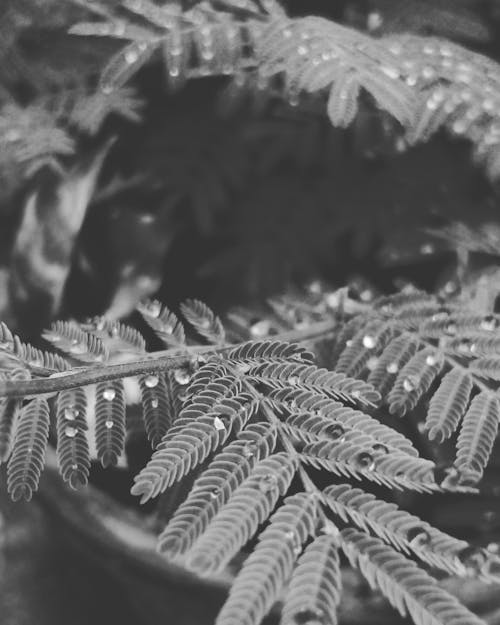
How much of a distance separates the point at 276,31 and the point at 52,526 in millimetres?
907

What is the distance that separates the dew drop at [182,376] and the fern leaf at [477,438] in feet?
0.98

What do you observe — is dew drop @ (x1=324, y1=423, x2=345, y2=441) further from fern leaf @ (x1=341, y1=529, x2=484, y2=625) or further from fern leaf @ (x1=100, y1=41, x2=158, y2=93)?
fern leaf @ (x1=100, y1=41, x2=158, y2=93)

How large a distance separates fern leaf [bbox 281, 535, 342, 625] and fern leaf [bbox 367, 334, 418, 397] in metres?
0.36

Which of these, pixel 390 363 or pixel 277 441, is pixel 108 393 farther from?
pixel 390 363

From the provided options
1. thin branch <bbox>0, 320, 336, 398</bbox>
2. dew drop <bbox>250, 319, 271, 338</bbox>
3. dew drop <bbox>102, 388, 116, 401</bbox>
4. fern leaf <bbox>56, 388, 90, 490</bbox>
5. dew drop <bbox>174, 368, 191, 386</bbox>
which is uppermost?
thin branch <bbox>0, 320, 336, 398</bbox>

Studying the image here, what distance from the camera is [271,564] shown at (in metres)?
0.50

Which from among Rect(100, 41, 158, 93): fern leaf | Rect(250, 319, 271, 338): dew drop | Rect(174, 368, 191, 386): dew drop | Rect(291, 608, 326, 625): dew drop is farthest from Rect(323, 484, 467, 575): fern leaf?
Rect(100, 41, 158, 93): fern leaf

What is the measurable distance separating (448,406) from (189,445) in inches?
12.8

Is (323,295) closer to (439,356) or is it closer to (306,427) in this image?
(439,356)

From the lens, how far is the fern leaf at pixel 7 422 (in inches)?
24.9

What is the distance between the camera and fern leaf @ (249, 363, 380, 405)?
70 cm

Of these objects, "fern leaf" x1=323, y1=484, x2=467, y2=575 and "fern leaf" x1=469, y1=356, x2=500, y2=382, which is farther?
"fern leaf" x1=469, y1=356, x2=500, y2=382

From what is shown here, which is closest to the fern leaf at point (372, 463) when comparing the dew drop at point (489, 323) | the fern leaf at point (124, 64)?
the dew drop at point (489, 323)

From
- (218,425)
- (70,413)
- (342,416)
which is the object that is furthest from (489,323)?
(70,413)
